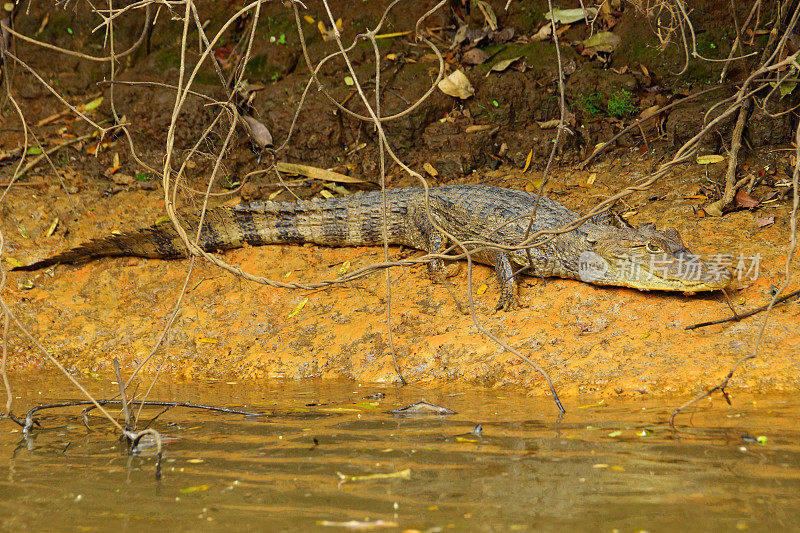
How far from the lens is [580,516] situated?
7.26 feet

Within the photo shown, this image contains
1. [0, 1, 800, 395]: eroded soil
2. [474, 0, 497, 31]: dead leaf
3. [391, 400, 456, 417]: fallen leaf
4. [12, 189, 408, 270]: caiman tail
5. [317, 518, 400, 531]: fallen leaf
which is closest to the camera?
[317, 518, 400, 531]: fallen leaf

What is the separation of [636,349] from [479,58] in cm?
405

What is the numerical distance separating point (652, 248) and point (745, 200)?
1194mm

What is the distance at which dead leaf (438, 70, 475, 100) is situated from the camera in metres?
7.00

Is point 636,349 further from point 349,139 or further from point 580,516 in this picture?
point 349,139

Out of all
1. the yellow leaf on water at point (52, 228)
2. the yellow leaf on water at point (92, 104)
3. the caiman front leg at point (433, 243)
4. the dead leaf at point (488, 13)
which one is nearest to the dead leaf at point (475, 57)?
the dead leaf at point (488, 13)

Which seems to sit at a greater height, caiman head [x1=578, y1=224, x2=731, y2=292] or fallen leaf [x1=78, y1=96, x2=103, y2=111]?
fallen leaf [x1=78, y1=96, x2=103, y2=111]

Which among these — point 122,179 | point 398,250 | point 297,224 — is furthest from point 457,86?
point 122,179

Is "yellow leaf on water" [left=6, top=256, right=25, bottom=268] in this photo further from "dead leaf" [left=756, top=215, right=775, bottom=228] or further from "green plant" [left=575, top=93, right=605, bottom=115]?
"dead leaf" [left=756, top=215, right=775, bottom=228]

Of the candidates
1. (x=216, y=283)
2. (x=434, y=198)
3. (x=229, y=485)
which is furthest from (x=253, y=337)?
(x=229, y=485)

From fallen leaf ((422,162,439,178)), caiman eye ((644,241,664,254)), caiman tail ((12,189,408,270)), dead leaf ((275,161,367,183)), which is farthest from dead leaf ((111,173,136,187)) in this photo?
caiman eye ((644,241,664,254))

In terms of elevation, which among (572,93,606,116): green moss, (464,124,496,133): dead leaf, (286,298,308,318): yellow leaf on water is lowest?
(286,298,308,318): yellow leaf on water

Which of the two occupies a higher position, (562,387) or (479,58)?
(479,58)

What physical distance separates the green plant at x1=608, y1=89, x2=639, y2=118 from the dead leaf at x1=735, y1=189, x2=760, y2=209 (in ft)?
4.84
